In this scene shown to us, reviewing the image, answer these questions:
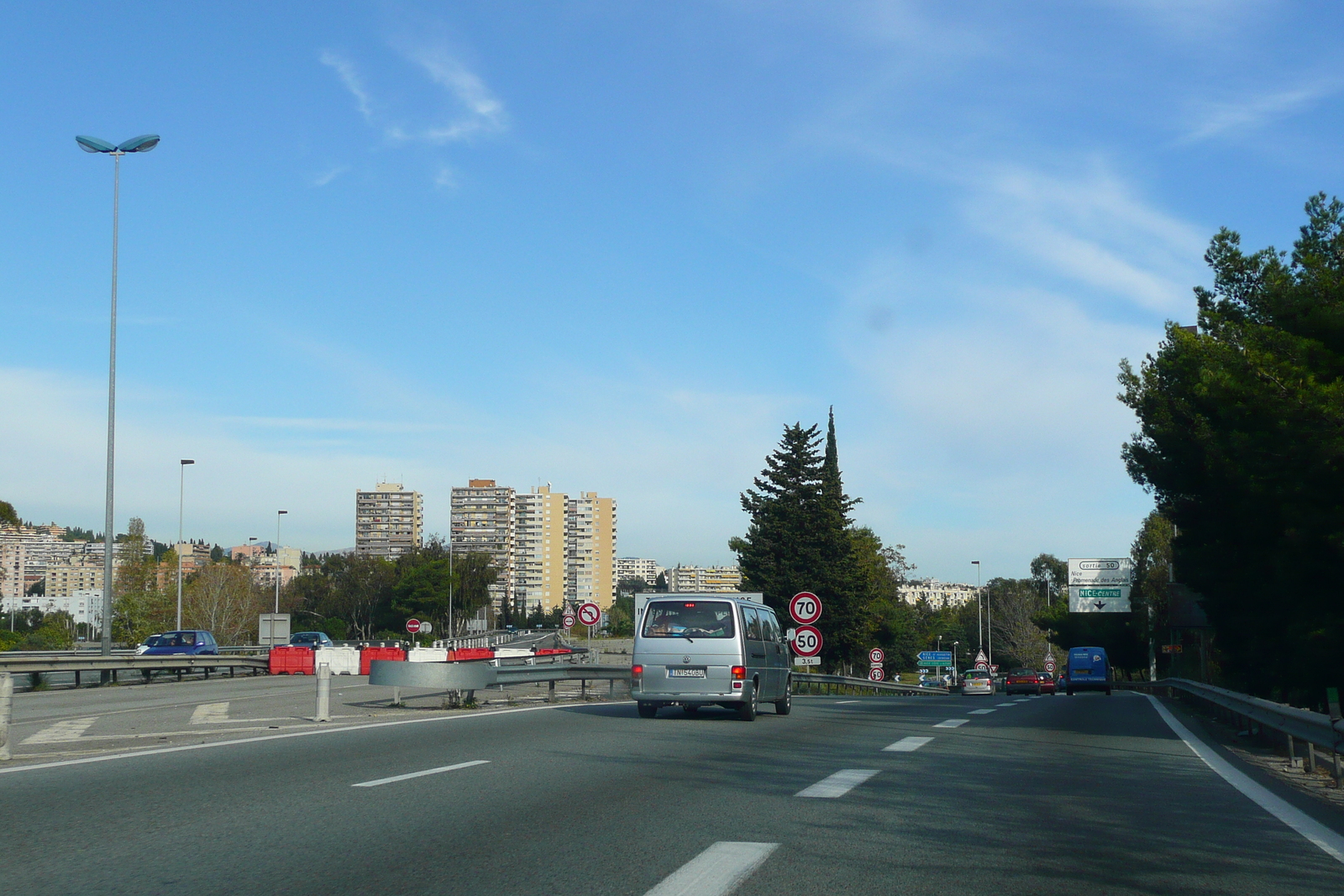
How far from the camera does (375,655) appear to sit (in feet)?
167

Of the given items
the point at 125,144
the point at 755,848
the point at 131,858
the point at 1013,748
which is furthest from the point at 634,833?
the point at 125,144

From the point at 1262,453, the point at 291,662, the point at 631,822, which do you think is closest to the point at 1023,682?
the point at 291,662

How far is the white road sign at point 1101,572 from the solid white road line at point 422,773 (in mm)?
56719

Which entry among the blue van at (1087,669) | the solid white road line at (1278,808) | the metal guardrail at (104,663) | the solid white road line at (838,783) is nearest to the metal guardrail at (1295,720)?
the solid white road line at (1278,808)

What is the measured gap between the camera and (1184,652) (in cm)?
6881

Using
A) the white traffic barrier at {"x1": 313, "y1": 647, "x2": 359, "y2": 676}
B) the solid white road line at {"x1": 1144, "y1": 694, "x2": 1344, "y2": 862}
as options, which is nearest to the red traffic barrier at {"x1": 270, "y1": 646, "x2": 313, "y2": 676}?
the white traffic barrier at {"x1": 313, "y1": 647, "x2": 359, "y2": 676}

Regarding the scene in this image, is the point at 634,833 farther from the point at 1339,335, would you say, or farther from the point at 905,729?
the point at 1339,335

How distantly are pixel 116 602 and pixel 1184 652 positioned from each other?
231ft

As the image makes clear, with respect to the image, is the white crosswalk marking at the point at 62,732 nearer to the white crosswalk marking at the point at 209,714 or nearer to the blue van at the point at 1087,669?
the white crosswalk marking at the point at 209,714

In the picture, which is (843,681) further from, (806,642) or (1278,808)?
(1278,808)

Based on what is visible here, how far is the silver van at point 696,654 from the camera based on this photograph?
60.2ft

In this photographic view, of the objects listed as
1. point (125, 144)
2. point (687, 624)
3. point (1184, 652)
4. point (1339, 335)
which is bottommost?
point (1184, 652)

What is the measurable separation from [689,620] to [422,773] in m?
8.56

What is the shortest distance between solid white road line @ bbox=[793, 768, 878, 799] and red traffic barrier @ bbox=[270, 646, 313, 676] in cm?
3422
